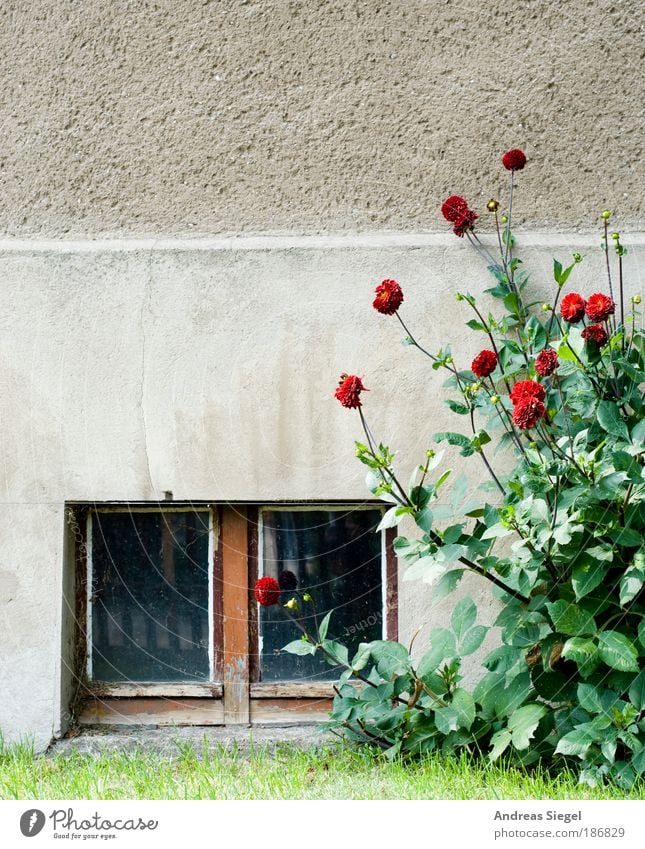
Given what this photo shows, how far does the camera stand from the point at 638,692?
2.22 meters

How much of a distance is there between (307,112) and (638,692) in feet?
6.31

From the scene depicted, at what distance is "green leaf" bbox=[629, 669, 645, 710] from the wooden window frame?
80 cm

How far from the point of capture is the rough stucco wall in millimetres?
2766

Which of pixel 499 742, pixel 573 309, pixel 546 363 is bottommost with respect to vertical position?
pixel 499 742

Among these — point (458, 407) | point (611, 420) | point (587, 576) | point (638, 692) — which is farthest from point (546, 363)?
point (638, 692)

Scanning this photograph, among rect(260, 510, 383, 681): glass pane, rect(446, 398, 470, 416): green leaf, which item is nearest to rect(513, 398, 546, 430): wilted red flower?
rect(446, 398, 470, 416): green leaf

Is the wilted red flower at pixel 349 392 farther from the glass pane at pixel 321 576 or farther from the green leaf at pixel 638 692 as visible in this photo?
the green leaf at pixel 638 692

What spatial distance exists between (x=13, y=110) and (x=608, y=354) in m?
1.98

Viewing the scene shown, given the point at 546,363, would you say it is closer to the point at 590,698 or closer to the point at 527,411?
the point at 527,411

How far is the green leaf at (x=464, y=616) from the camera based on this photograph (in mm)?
2410

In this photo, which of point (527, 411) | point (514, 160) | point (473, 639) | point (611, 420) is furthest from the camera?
point (514, 160)

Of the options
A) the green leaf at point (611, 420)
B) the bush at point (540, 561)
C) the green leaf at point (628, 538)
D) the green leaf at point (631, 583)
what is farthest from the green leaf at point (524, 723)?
the green leaf at point (611, 420)

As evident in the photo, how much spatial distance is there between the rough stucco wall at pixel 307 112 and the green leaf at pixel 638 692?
53.8 inches

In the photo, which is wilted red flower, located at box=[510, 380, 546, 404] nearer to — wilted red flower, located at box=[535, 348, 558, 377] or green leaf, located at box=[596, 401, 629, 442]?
wilted red flower, located at box=[535, 348, 558, 377]
